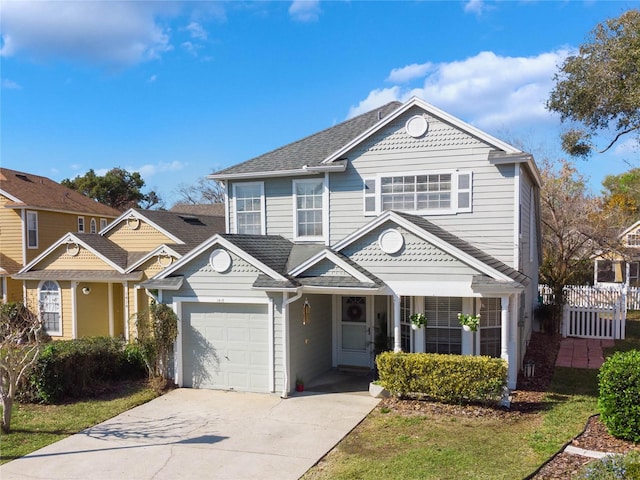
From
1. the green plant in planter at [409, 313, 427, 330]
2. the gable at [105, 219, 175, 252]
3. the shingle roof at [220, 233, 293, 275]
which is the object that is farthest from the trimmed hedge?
the gable at [105, 219, 175, 252]

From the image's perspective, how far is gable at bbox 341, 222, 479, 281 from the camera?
34.6 feet

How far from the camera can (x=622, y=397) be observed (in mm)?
7730

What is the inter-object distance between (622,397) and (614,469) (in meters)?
2.43

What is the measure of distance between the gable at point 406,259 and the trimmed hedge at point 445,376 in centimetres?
174

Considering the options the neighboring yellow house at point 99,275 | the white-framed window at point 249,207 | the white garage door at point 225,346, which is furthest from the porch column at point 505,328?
the neighboring yellow house at point 99,275

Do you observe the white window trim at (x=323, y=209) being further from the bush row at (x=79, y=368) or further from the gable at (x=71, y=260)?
the gable at (x=71, y=260)

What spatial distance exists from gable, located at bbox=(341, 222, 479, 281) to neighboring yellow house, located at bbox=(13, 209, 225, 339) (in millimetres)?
7612

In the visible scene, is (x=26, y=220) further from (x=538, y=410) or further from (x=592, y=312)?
(x=592, y=312)

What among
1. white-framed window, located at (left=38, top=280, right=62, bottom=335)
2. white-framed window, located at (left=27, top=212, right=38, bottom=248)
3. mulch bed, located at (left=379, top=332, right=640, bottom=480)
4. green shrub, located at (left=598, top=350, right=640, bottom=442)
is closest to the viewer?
mulch bed, located at (left=379, top=332, right=640, bottom=480)

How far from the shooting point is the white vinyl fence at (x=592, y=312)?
17359 mm

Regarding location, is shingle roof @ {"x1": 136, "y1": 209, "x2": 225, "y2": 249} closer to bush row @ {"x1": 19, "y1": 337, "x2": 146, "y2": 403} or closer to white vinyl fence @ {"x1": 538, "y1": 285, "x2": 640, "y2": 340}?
bush row @ {"x1": 19, "y1": 337, "x2": 146, "y2": 403}

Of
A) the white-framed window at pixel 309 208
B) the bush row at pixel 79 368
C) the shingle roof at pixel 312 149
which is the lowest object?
the bush row at pixel 79 368

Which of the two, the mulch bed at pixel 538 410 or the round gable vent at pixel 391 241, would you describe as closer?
the mulch bed at pixel 538 410

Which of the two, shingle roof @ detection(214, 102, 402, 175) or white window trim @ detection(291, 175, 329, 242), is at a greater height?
shingle roof @ detection(214, 102, 402, 175)
